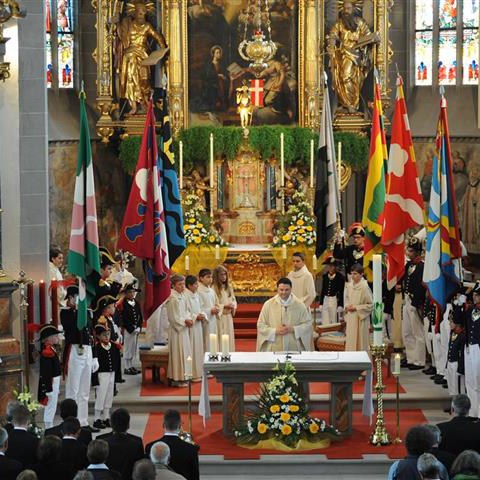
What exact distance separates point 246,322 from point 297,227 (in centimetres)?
300

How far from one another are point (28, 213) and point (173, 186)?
2382 mm

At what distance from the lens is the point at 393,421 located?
18.1 m

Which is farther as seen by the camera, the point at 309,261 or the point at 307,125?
the point at 307,125

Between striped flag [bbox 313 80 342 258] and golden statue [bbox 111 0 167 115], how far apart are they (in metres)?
8.09

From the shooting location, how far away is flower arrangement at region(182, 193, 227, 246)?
26656mm

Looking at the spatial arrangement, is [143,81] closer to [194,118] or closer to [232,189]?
[194,118]

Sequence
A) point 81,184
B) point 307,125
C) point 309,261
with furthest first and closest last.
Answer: point 307,125 → point 309,261 → point 81,184

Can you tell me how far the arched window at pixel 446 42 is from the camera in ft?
102

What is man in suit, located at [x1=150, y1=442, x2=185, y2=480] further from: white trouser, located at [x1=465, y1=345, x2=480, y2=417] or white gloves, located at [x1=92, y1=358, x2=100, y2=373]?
white trouser, located at [x1=465, y1=345, x2=480, y2=417]

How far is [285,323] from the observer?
18.7m

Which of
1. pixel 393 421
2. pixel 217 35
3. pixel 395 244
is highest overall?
pixel 217 35

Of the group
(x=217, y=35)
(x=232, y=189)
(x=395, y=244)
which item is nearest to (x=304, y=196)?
(x=232, y=189)

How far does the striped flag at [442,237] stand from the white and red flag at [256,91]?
36.1ft

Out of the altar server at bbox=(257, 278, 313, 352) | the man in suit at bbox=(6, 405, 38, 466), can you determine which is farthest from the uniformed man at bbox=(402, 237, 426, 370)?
the man in suit at bbox=(6, 405, 38, 466)
